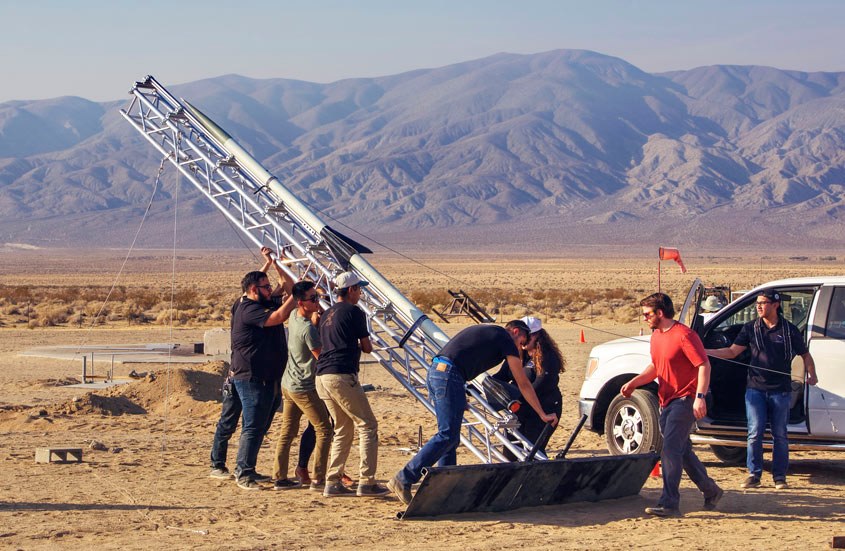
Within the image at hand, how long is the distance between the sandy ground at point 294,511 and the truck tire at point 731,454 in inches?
3.7

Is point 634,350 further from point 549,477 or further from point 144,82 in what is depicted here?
point 144,82

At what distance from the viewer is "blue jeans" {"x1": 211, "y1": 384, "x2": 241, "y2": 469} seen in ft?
37.1

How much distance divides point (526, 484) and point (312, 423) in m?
2.00

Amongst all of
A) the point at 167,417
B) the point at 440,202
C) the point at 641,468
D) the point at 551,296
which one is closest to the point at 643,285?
the point at 551,296

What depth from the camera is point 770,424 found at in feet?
36.6

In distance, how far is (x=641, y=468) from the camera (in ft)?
35.2

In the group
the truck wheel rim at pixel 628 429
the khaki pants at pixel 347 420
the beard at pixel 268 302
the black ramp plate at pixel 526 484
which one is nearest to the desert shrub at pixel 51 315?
the beard at pixel 268 302

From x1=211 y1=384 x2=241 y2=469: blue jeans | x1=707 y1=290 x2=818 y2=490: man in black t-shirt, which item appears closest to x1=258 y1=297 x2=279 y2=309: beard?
x1=211 y1=384 x2=241 y2=469: blue jeans

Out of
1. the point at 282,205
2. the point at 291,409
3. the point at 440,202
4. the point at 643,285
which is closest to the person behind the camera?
the point at 291,409

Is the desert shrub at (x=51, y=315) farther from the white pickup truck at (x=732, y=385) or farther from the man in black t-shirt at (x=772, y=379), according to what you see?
the man in black t-shirt at (x=772, y=379)

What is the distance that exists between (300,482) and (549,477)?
2308 mm

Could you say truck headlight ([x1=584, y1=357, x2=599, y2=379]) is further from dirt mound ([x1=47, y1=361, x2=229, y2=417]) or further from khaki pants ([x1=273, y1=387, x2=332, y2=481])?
dirt mound ([x1=47, y1=361, x2=229, y2=417])

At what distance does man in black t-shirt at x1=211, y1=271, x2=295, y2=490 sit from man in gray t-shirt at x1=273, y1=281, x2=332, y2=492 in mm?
152

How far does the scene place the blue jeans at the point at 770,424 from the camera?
36.0ft
